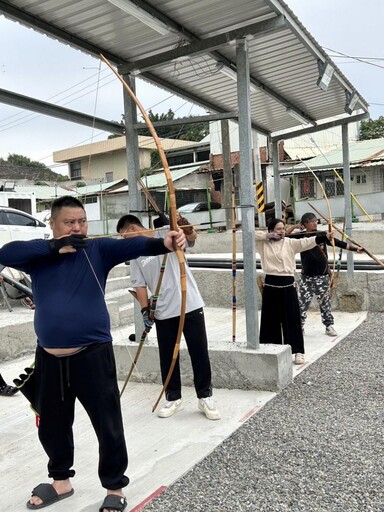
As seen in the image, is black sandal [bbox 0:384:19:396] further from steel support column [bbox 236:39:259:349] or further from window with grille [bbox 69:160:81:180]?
window with grille [bbox 69:160:81:180]

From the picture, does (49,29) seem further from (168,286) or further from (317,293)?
(317,293)

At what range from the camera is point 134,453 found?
11.2ft

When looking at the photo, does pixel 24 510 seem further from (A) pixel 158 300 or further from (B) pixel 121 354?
(B) pixel 121 354

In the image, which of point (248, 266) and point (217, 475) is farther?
point (248, 266)

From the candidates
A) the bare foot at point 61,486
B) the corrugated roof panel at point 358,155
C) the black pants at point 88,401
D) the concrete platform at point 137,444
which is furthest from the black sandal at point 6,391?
the corrugated roof panel at point 358,155

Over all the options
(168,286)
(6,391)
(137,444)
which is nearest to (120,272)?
(6,391)

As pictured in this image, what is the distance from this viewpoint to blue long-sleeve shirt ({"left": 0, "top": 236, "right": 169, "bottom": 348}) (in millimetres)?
2590

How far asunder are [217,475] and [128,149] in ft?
10.1

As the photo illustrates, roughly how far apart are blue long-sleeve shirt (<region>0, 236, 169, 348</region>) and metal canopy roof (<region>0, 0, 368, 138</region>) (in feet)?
6.49

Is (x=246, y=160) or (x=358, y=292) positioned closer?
(x=246, y=160)

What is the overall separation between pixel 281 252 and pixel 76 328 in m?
3.19

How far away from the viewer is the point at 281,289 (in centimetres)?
542

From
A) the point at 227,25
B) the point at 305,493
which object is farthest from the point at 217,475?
the point at 227,25

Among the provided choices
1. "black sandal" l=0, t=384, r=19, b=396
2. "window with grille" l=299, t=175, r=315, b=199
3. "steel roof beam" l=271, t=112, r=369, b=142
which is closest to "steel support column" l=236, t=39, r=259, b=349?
"black sandal" l=0, t=384, r=19, b=396
